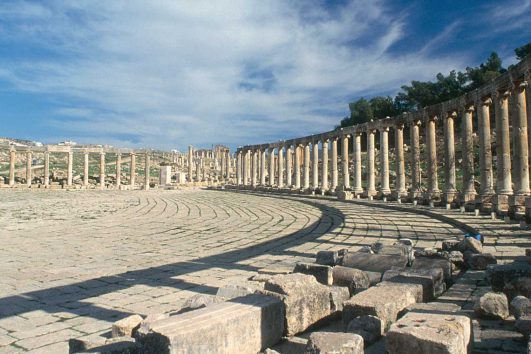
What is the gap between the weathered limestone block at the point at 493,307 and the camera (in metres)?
3.96

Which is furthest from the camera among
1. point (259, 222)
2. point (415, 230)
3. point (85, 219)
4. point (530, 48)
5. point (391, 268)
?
point (530, 48)

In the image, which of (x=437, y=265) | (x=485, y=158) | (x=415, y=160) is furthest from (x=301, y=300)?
(x=415, y=160)

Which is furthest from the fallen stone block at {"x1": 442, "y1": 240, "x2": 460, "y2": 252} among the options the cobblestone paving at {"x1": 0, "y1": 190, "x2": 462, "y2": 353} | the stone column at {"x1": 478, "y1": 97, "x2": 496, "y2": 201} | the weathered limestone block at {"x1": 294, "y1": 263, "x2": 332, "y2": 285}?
the stone column at {"x1": 478, "y1": 97, "x2": 496, "y2": 201}

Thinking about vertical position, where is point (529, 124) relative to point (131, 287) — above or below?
above

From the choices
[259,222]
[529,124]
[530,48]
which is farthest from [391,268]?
[530,48]

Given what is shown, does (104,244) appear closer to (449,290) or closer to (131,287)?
(131,287)

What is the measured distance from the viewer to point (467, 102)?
56.2ft

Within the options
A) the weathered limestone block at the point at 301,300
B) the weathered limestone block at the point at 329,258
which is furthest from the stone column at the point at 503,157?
the weathered limestone block at the point at 301,300

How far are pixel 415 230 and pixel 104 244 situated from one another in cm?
837

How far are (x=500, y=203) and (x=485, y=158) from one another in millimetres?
2750

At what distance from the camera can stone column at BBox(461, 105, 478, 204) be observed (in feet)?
53.7

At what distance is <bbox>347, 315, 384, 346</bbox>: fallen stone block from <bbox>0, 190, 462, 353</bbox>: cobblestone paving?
225 centimetres

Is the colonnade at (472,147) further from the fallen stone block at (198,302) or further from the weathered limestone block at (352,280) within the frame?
the fallen stone block at (198,302)

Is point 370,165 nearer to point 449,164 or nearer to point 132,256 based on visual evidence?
point 449,164
